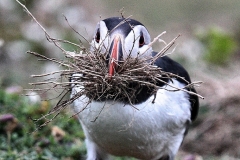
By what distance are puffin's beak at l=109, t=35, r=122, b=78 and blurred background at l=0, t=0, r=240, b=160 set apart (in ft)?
2.56

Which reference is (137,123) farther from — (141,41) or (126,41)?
(126,41)

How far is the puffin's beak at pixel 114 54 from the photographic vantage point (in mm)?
3455

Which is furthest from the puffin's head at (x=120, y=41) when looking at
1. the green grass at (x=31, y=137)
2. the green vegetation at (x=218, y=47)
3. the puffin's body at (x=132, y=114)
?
the green vegetation at (x=218, y=47)

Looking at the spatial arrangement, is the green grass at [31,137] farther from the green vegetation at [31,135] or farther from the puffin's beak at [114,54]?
the puffin's beak at [114,54]

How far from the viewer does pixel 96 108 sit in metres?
4.00

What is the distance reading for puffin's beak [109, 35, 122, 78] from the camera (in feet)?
11.3

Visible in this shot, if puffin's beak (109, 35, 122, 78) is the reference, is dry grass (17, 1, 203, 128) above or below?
below

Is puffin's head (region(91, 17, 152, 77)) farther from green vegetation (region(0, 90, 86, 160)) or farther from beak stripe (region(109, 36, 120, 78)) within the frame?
green vegetation (region(0, 90, 86, 160))

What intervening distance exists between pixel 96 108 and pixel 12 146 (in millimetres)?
1364

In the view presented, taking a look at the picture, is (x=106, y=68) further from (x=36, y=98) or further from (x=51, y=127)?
(x=36, y=98)

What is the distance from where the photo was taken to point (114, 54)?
137 inches

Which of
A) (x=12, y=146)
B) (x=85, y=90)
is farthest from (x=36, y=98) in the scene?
(x=85, y=90)

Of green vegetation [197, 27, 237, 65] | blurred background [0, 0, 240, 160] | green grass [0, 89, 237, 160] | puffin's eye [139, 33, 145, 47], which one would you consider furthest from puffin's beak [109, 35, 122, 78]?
green vegetation [197, 27, 237, 65]

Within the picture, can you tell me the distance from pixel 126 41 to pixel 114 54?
0.23 m
